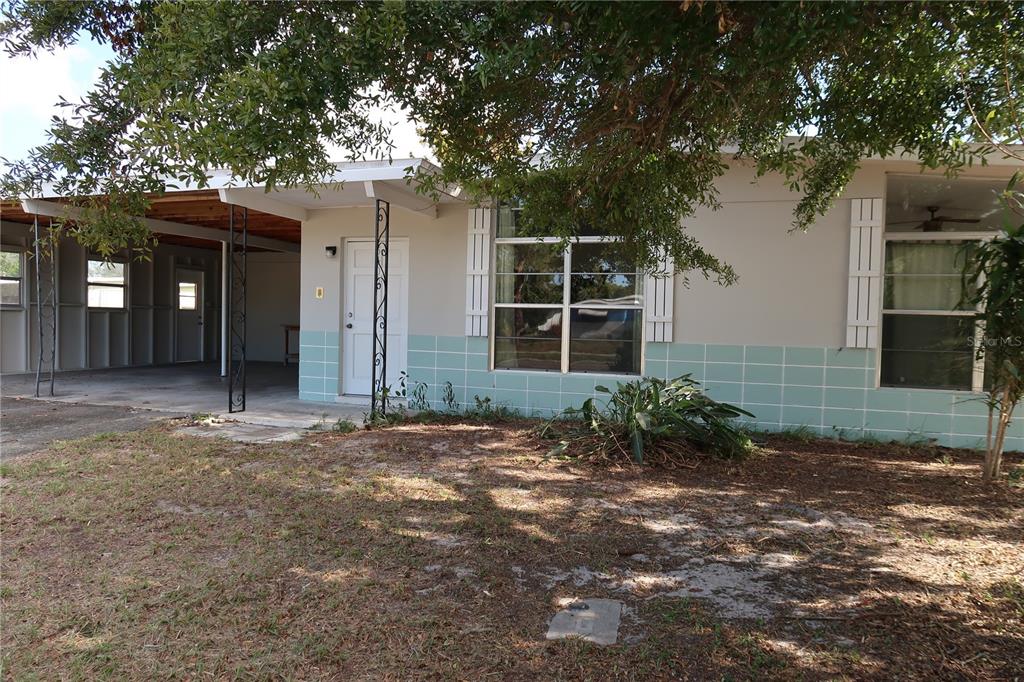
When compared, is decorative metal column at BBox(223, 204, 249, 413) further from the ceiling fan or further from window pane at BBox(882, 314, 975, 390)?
the ceiling fan

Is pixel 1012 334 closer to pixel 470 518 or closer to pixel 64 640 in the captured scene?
pixel 470 518

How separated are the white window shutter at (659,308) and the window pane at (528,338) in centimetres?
106

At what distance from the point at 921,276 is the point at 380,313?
6.20m

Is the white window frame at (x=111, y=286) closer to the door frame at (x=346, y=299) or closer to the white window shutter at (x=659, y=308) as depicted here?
the door frame at (x=346, y=299)

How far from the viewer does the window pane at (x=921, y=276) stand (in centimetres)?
670

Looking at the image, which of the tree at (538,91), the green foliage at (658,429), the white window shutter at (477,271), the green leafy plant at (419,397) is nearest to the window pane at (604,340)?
the white window shutter at (477,271)

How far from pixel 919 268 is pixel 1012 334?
228cm

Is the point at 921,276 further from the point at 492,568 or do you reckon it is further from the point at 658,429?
the point at 492,568

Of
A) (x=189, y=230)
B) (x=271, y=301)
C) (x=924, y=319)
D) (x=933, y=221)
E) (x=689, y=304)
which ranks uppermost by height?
(x=189, y=230)

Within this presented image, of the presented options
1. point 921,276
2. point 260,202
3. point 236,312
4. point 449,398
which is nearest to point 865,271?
point 921,276

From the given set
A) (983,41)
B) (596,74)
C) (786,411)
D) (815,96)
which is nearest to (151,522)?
(596,74)

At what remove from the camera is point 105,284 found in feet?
41.7

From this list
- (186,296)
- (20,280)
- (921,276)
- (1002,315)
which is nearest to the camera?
(1002,315)

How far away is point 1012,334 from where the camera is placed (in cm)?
469
